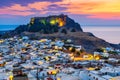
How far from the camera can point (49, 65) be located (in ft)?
182

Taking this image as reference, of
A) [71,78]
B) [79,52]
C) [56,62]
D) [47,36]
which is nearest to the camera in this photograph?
[71,78]

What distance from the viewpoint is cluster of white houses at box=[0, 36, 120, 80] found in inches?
1609

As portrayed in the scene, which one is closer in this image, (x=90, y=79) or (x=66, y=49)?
(x=90, y=79)

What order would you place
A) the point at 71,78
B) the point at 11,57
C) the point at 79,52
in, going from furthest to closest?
1. the point at 79,52
2. the point at 11,57
3. the point at 71,78

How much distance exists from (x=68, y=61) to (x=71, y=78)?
23914mm

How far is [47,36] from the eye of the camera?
348 feet

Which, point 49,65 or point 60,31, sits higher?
point 60,31

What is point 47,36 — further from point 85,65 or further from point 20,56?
point 85,65

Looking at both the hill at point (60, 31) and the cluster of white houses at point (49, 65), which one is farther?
the hill at point (60, 31)

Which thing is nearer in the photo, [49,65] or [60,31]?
[49,65]

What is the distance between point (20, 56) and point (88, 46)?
32901 mm

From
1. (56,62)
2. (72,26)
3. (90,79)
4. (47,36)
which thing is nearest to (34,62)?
(56,62)

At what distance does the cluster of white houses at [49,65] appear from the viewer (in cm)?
4088

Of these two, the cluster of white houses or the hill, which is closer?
the cluster of white houses
